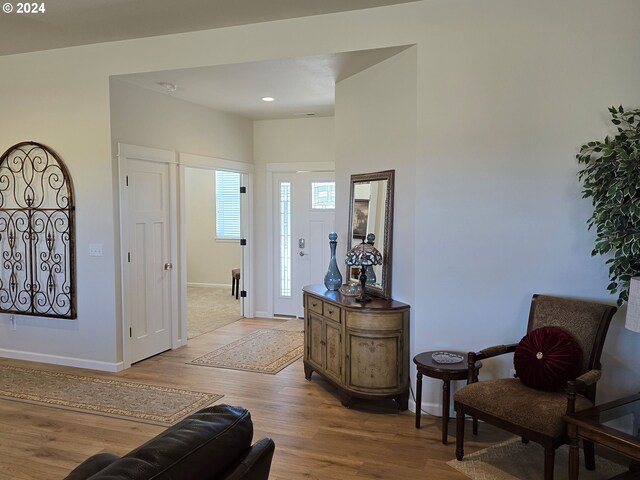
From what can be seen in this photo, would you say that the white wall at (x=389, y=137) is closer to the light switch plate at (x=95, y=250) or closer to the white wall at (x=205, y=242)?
the light switch plate at (x=95, y=250)

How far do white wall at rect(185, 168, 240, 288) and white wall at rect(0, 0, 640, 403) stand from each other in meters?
5.46

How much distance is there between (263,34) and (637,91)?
2680mm

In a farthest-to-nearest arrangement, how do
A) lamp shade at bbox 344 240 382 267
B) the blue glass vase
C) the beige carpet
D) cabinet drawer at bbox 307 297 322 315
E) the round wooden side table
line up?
1. the beige carpet
2. the blue glass vase
3. cabinet drawer at bbox 307 297 322 315
4. lamp shade at bbox 344 240 382 267
5. the round wooden side table

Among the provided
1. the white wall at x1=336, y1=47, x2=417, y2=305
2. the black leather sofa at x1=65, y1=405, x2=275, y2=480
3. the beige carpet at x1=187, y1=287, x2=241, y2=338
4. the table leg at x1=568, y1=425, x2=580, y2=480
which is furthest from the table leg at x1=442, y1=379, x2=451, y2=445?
the beige carpet at x1=187, y1=287, x2=241, y2=338

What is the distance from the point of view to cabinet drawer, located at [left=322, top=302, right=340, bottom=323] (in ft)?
13.2

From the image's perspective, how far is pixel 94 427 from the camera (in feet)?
11.8

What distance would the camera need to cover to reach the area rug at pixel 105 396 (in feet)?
12.6

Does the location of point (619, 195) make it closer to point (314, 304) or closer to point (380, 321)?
point (380, 321)

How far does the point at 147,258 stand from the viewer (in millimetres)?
5227

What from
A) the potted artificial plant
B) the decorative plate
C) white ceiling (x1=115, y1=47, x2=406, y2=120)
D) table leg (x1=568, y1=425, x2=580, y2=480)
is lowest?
table leg (x1=568, y1=425, x2=580, y2=480)

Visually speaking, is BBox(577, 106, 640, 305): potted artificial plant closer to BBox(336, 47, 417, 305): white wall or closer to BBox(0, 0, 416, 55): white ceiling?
BBox(336, 47, 417, 305): white wall

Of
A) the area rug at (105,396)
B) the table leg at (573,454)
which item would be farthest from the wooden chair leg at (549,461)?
the area rug at (105,396)

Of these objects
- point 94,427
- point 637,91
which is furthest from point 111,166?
point 637,91

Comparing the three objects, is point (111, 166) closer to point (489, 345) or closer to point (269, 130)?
point (269, 130)
